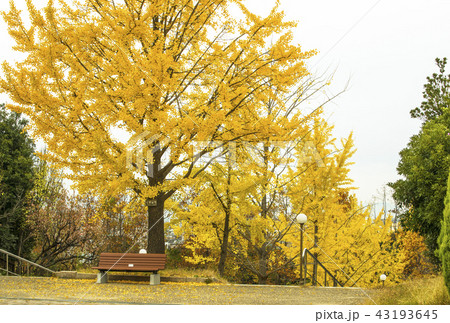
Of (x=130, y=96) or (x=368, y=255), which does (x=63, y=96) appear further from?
(x=368, y=255)

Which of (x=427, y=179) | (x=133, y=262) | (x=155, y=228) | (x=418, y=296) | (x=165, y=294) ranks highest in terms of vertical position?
(x=427, y=179)

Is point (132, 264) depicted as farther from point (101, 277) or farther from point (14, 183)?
point (14, 183)

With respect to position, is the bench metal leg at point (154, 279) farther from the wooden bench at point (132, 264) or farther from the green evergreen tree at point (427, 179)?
the green evergreen tree at point (427, 179)

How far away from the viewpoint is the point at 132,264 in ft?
37.9

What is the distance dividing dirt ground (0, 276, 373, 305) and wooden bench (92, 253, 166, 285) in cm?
41

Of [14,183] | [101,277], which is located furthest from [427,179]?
[14,183]

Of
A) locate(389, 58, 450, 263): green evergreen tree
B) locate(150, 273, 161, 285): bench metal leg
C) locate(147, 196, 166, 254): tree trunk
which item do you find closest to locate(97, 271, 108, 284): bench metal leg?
locate(150, 273, 161, 285): bench metal leg

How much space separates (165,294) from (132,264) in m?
2.36

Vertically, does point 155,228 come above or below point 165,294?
above

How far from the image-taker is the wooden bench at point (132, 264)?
11.5 meters

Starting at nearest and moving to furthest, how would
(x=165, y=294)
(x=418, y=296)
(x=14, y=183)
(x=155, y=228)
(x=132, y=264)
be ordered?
(x=418, y=296) < (x=165, y=294) < (x=132, y=264) < (x=155, y=228) < (x=14, y=183)

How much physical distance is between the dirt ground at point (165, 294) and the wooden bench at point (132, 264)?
0.41 meters

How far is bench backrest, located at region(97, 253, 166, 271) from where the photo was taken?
11484 millimetres

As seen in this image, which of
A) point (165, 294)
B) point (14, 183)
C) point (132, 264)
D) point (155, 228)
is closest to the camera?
point (165, 294)
